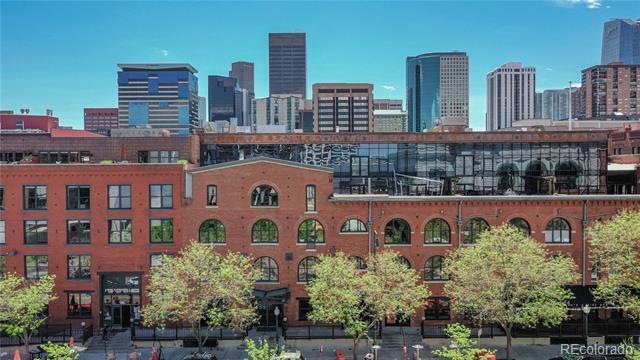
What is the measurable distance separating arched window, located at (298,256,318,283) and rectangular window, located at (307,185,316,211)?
4.02 meters

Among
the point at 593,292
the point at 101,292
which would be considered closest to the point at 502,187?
the point at 593,292

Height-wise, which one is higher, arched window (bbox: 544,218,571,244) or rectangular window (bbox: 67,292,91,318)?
arched window (bbox: 544,218,571,244)

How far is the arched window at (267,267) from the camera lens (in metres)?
42.8

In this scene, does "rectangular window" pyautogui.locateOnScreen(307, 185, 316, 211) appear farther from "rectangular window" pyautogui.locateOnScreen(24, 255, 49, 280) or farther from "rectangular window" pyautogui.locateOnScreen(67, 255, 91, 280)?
"rectangular window" pyautogui.locateOnScreen(24, 255, 49, 280)

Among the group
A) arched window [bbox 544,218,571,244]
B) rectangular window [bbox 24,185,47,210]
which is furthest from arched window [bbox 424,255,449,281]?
rectangular window [bbox 24,185,47,210]

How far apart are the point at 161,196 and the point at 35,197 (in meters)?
10.1

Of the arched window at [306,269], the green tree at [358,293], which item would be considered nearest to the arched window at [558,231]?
the green tree at [358,293]

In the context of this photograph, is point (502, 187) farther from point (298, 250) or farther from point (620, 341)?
point (298, 250)

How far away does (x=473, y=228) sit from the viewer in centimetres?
4281

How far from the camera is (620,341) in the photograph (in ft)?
132

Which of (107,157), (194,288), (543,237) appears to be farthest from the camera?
(107,157)

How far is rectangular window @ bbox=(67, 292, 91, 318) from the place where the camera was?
Result: 1697 inches

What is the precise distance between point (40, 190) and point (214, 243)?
14.6 meters

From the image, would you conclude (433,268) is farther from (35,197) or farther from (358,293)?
(35,197)
